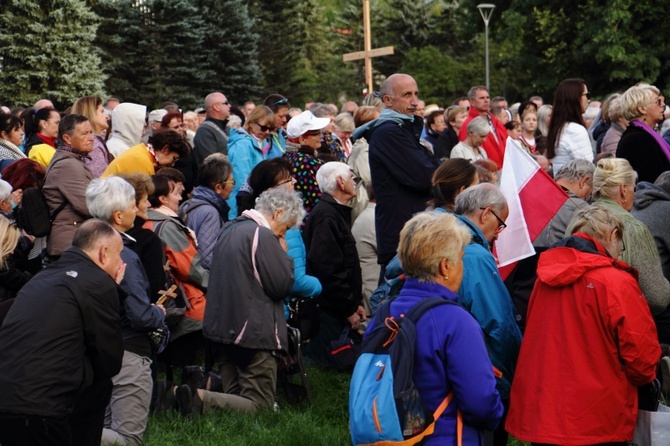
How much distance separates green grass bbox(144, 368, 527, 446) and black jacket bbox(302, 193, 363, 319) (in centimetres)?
116

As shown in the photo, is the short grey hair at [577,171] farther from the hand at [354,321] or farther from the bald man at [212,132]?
the bald man at [212,132]

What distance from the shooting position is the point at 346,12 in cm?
5384

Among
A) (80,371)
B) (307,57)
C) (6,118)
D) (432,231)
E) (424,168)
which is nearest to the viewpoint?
(432,231)

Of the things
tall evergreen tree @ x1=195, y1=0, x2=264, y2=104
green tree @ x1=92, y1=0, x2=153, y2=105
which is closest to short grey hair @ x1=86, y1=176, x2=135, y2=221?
green tree @ x1=92, y1=0, x2=153, y2=105

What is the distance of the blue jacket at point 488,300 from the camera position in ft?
17.5

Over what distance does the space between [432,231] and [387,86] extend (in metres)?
3.47

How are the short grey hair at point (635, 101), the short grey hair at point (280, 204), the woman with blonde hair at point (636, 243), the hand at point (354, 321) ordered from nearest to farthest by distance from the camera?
the woman with blonde hair at point (636, 243)
the short grey hair at point (280, 204)
the short grey hair at point (635, 101)
the hand at point (354, 321)

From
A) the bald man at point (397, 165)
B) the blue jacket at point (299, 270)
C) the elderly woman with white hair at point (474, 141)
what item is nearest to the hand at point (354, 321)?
the blue jacket at point (299, 270)

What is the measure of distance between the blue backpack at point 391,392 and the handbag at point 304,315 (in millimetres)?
4178

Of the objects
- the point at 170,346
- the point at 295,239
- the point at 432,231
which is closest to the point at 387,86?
the point at 295,239

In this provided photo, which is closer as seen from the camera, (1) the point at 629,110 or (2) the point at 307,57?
(1) the point at 629,110

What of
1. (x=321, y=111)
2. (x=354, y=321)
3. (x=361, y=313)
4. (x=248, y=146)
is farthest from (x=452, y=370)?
(x=321, y=111)

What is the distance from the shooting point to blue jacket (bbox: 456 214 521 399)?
532cm

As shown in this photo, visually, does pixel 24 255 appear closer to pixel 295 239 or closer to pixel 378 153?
pixel 295 239
